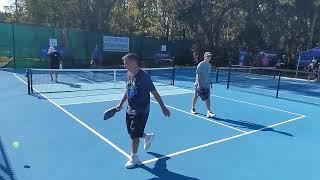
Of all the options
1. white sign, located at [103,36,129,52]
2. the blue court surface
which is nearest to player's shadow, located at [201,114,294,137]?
the blue court surface

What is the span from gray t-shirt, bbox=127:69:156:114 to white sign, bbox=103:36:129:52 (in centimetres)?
2140

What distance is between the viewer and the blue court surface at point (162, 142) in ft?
18.6

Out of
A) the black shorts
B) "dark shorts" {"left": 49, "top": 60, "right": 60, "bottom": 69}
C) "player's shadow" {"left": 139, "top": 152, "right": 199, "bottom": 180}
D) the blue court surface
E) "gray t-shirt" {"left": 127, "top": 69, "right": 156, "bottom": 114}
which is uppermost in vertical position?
"gray t-shirt" {"left": 127, "top": 69, "right": 156, "bottom": 114}

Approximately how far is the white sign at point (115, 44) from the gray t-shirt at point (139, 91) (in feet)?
70.2

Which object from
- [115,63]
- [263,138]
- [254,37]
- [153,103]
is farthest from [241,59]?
[263,138]

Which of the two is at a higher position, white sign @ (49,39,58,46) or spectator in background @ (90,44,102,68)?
white sign @ (49,39,58,46)

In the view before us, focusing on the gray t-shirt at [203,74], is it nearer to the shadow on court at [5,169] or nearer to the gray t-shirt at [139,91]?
the gray t-shirt at [139,91]

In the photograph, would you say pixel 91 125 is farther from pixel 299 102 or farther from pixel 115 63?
pixel 115 63

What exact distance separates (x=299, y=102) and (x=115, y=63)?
16.2 m

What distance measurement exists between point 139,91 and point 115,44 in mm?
22025

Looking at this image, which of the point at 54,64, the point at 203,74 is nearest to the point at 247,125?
the point at 203,74

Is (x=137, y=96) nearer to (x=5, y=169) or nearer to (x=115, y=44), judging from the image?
(x=5, y=169)

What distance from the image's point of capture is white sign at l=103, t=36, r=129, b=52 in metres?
26.4

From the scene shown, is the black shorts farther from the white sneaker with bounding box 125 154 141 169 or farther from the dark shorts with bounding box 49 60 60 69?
the dark shorts with bounding box 49 60 60 69
